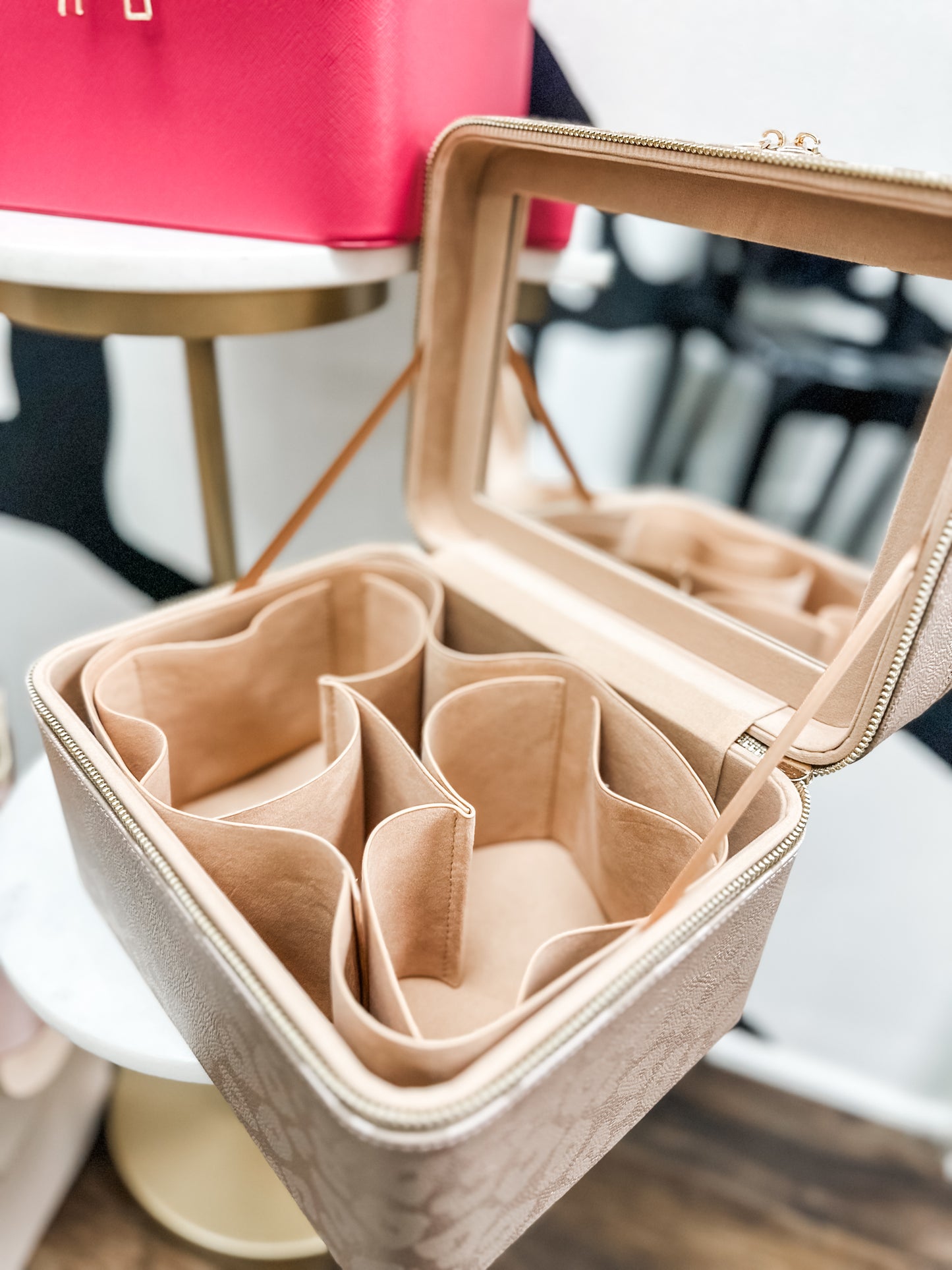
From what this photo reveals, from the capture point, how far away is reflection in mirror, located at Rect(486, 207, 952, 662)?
2.24 feet

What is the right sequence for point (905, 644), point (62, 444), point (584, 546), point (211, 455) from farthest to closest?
1. point (62, 444)
2. point (211, 455)
3. point (584, 546)
4. point (905, 644)

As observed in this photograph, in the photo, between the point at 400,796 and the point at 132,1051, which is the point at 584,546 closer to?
the point at 400,796

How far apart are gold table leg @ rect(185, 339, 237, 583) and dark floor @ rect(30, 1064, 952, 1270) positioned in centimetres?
72

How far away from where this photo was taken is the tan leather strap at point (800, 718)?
16.0 inches

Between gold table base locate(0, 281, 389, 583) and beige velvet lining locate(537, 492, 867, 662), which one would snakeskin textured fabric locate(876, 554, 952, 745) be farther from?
gold table base locate(0, 281, 389, 583)

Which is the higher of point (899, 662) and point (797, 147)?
point (797, 147)

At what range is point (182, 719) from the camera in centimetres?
61

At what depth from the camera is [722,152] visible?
0.43 m

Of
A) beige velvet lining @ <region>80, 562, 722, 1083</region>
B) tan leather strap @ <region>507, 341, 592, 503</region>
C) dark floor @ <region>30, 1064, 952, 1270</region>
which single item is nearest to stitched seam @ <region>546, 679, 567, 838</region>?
beige velvet lining @ <region>80, 562, 722, 1083</region>

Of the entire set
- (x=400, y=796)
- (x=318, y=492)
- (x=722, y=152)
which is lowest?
(x=400, y=796)

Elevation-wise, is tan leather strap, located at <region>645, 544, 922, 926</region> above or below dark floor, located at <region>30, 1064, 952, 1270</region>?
above

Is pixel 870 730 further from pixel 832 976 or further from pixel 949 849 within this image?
pixel 832 976

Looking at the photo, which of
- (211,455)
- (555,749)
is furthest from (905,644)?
(211,455)

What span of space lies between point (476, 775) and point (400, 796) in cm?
9
